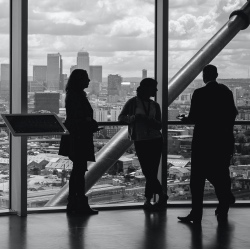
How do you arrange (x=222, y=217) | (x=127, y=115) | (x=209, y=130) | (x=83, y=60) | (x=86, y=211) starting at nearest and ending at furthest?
(x=209, y=130) → (x=222, y=217) → (x=86, y=211) → (x=127, y=115) → (x=83, y=60)

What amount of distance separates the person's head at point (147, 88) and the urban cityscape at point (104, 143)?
469mm

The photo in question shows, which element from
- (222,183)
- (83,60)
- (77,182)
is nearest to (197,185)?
(222,183)

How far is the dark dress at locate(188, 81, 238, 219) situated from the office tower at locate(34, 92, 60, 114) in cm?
160

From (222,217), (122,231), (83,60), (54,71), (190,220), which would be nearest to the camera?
(122,231)

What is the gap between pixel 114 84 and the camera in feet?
24.1

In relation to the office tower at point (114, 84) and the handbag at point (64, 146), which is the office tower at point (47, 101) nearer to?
the handbag at point (64, 146)

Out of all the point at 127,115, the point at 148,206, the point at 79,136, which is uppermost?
the point at 127,115

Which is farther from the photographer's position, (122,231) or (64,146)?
(64,146)

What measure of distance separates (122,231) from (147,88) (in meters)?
1.59

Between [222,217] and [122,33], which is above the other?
[122,33]

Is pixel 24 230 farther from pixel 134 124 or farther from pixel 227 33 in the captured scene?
pixel 227 33

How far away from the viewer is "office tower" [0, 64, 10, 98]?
6.85m

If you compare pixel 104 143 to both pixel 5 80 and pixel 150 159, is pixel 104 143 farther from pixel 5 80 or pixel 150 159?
pixel 5 80

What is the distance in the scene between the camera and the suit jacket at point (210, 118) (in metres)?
A: 6.18
